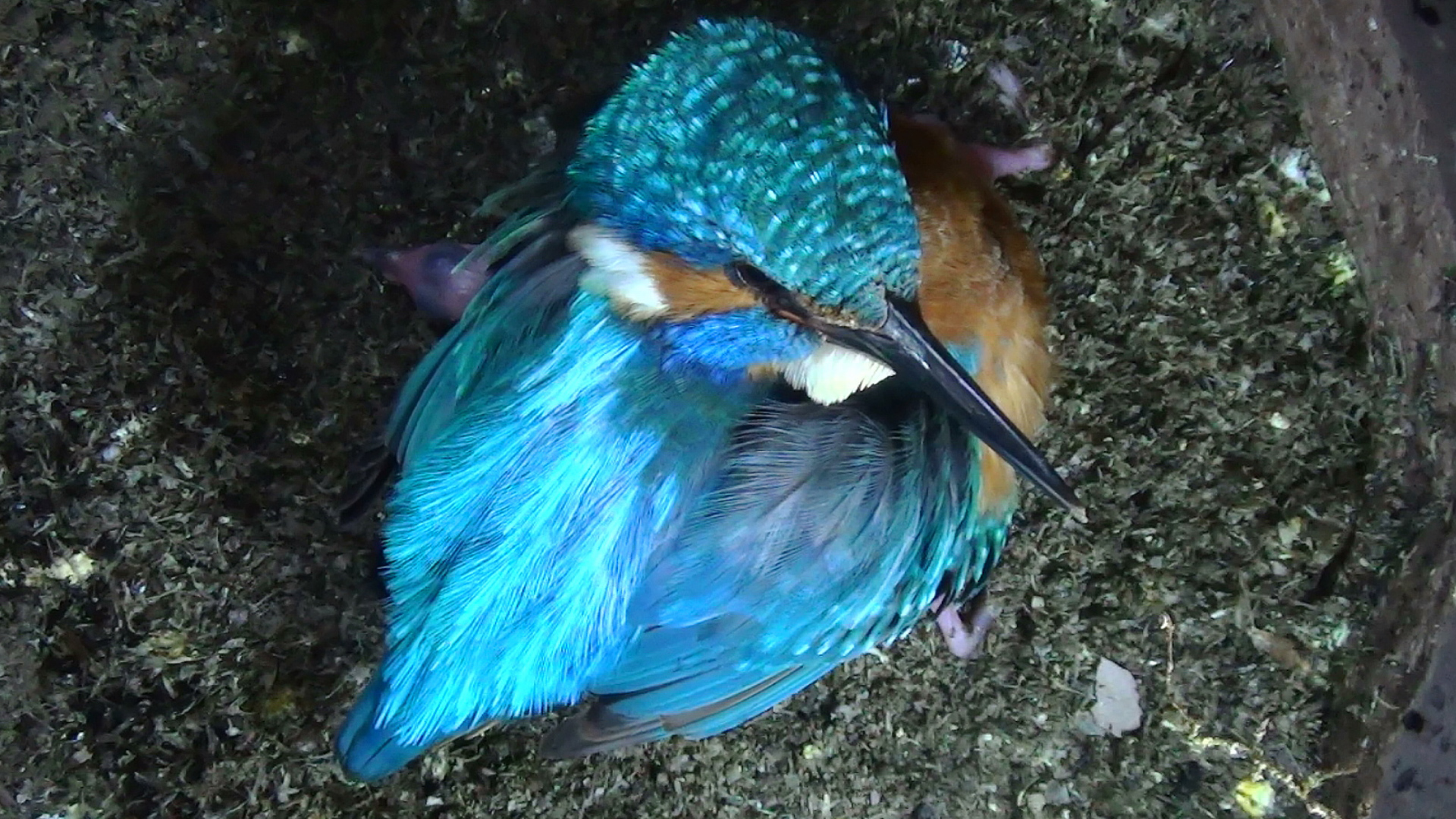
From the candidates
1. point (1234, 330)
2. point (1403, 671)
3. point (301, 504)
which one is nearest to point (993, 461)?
point (1234, 330)

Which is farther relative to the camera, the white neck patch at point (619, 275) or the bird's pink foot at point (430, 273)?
the bird's pink foot at point (430, 273)

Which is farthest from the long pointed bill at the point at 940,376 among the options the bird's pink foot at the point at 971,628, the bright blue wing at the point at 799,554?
the bird's pink foot at the point at 971,628

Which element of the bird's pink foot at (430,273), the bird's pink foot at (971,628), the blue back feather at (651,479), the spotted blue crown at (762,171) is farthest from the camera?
the bird's pink foot at (971,628)

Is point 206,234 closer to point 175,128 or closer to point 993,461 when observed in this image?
point 175,128

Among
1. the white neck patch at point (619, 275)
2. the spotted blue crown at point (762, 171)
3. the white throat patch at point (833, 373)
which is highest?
the spotted blue crown at point (762, 171)

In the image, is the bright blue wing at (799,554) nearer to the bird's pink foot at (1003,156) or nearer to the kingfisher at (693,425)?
the kingfisher at (693,425)

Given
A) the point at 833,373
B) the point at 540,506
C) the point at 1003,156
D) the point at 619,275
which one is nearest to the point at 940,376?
the point at 833,373

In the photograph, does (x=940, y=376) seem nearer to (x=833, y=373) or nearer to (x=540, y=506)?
(x=833, y=373)
